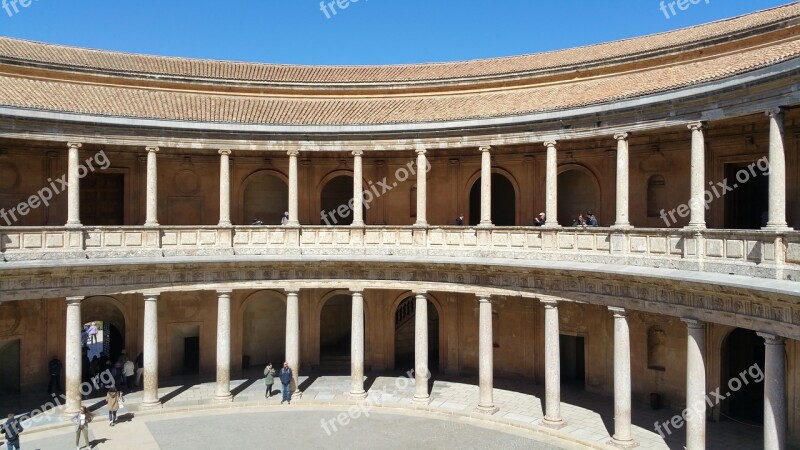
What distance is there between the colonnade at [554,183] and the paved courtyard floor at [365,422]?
285 inches

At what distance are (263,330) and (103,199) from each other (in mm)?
9623

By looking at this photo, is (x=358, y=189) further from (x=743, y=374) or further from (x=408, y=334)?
(x=743, y=374)

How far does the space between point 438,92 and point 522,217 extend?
7.14 metres

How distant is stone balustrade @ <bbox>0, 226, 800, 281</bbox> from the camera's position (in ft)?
50.9

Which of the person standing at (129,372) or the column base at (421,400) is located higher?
the person standing at (129,372)

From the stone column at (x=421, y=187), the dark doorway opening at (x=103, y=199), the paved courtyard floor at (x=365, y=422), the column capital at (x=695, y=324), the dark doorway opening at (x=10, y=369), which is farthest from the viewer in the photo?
the dark doorway opening at (x=103, y=199)

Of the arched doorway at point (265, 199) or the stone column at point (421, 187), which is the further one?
the arched doorway at point (265, 199)

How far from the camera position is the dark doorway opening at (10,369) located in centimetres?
2542

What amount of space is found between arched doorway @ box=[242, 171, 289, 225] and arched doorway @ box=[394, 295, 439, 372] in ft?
25.2

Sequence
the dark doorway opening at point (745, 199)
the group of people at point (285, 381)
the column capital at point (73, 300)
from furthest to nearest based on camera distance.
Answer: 1. the group of people at point (285, 381)
2. the column capital at point (73, 300)
3. the dark doorway opening at point (745, 199)

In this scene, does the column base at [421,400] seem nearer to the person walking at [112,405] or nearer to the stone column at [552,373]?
the stone column at [552,373]

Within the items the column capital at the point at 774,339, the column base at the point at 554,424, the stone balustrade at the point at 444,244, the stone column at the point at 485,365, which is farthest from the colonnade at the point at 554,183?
the column base at the point at 554,424

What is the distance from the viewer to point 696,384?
17609mm

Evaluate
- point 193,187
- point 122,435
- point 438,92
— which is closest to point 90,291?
point 122,435
